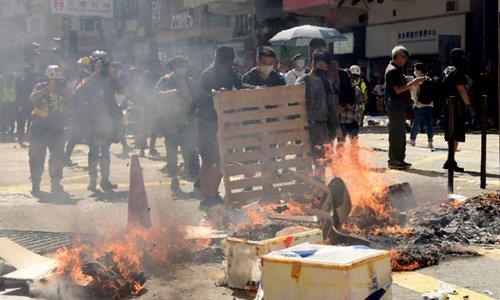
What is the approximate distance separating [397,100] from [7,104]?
12987 mm

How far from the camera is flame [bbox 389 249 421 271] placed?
5.67 meters

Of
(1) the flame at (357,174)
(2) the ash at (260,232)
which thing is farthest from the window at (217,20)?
(2) the ash at (260,232)

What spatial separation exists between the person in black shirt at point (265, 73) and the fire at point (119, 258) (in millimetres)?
3421

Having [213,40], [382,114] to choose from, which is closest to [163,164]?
[382,114]

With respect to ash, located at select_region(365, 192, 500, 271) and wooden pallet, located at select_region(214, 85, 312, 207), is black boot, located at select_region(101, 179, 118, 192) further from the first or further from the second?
ash, located at select_region(365, 192, 500, 271)

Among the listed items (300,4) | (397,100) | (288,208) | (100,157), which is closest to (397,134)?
(397,100)

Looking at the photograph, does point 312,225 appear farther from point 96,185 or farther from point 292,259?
point 96,185

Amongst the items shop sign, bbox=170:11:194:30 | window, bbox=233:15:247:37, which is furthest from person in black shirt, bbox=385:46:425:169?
shop sign, bbox=170:11:194:30

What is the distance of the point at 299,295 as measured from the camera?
4.08 meters

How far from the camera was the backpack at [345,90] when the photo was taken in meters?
9.81

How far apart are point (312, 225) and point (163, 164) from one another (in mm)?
7211

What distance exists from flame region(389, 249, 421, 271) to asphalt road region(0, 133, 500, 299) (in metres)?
0.10

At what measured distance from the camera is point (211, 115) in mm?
8703

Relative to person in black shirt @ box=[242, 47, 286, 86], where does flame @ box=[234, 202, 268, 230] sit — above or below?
below
